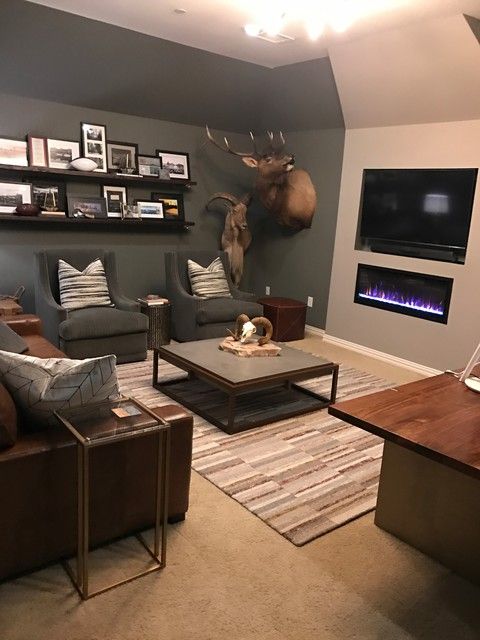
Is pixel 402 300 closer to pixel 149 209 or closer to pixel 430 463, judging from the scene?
pixel 149 209

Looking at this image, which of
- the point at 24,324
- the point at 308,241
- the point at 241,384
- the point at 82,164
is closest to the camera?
the point at 241,384

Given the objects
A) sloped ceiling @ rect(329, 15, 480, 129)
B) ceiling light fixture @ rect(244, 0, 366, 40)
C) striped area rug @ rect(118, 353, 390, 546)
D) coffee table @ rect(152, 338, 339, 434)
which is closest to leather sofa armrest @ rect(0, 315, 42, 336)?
striped area rug @ rect(118, 353, 390, 546)

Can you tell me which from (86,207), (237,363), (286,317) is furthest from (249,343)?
(86,207)

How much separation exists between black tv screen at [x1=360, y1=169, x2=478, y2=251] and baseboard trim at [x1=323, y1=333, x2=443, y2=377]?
1.12 metres

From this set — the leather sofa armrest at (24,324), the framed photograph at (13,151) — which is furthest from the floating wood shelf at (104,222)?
the leather sofa armrest at (24,324)

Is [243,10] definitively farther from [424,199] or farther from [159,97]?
[424,199]

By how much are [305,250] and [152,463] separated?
4.41 m

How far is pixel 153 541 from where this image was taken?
2346 mm

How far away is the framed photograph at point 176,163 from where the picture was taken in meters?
5.94

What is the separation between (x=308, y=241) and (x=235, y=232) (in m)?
0.85

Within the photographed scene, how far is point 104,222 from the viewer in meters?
5.39

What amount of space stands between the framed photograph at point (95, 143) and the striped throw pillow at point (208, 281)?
1.33 m

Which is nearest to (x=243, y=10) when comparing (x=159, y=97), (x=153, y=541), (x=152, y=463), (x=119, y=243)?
(x=159, y=97)

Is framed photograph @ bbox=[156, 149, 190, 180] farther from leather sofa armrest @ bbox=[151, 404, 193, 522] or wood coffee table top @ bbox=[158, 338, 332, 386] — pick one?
leather sofa armrest @ bbox=[151, 404, 193, 522]
